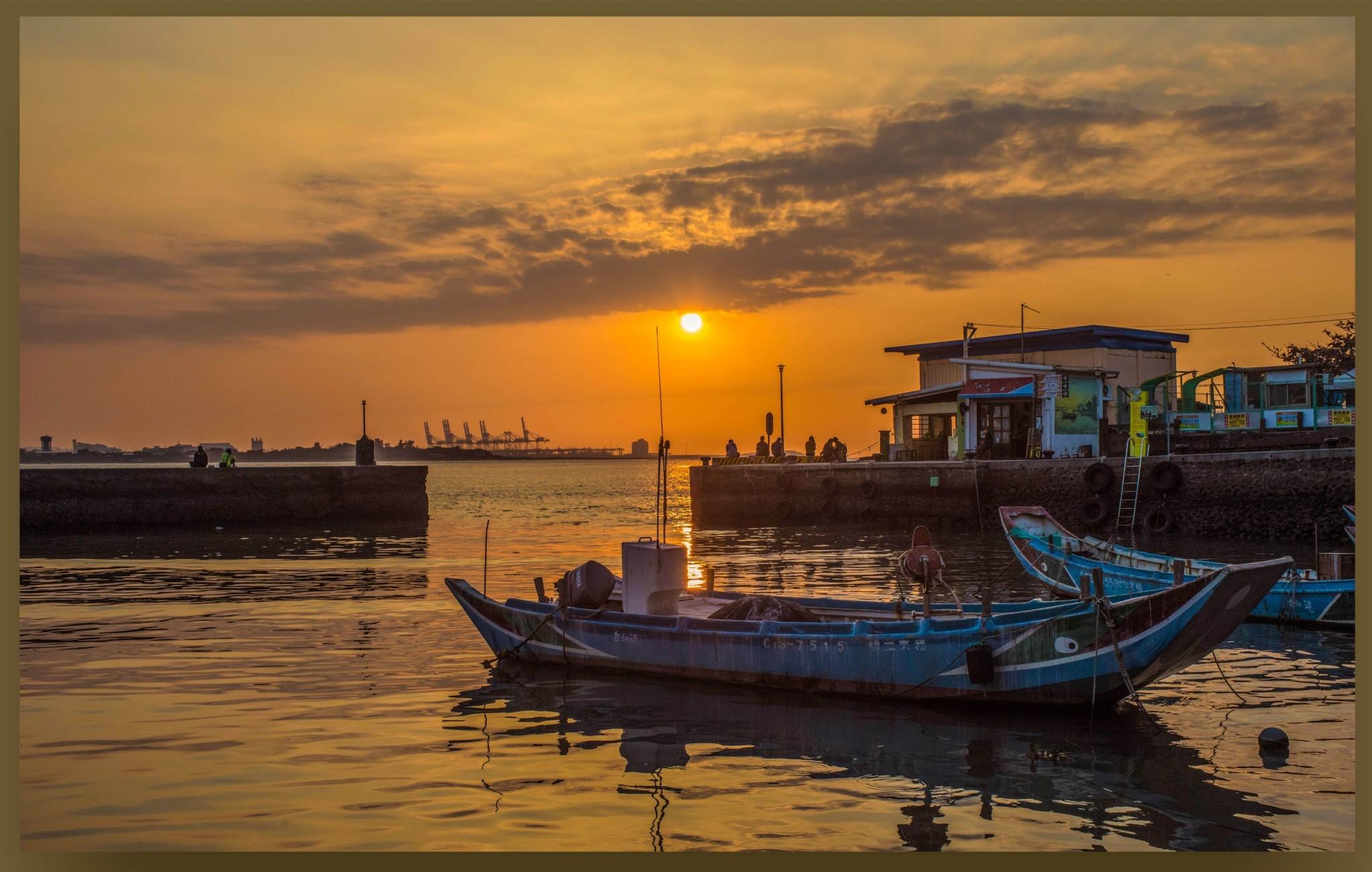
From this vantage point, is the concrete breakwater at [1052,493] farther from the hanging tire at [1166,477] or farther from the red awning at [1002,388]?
the red awning at [1002,388]

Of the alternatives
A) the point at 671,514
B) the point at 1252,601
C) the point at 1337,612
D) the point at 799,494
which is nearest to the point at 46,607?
the point at 1252,601

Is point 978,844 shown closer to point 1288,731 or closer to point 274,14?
point 1288,731

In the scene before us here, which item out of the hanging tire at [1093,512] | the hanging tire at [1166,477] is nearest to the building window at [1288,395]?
the hanging tire at [1166,477]

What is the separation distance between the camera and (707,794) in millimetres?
10039

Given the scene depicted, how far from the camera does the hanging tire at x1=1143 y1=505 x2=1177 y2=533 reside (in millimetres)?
36219

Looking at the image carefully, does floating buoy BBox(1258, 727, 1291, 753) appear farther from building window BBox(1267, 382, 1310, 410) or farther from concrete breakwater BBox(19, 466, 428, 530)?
concrete breakwater BBox(19, 466, 428, 530)

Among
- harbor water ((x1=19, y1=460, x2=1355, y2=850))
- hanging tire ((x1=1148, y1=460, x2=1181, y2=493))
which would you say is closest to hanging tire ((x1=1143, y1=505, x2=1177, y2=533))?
hanging tire ((x1=1148, y1=460, x2=1181, y2=493))

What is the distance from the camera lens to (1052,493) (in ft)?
130

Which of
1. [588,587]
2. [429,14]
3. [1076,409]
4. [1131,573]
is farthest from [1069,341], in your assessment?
[429,14]

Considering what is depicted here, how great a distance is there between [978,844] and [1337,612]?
12.7 metres

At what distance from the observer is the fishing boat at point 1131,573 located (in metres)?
18.4

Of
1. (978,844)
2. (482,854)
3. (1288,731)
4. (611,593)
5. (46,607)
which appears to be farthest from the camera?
(46,607)

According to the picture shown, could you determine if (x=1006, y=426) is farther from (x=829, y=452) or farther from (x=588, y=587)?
(x=588, y=587)

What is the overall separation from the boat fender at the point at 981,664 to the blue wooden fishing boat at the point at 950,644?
15 mm
